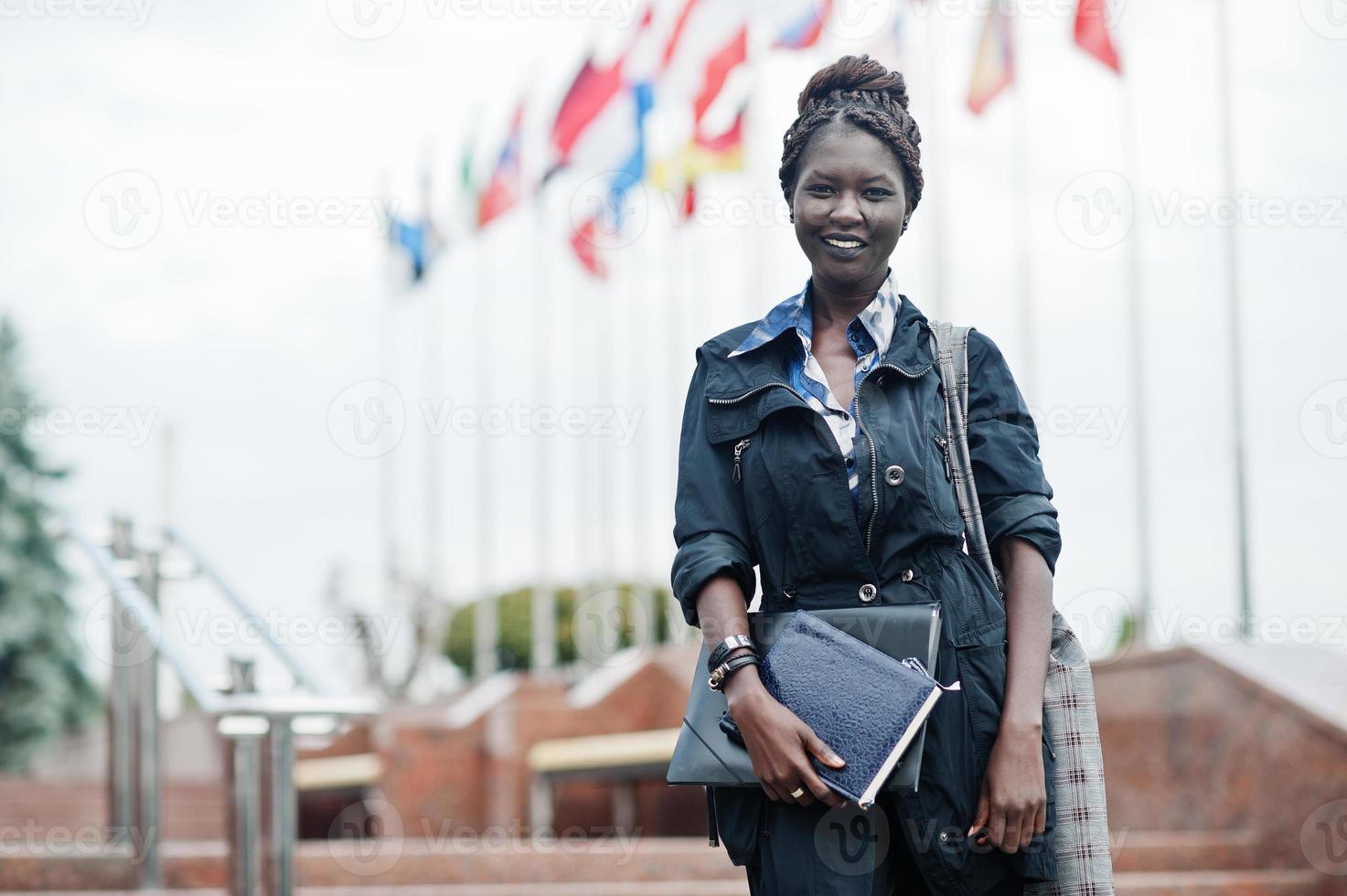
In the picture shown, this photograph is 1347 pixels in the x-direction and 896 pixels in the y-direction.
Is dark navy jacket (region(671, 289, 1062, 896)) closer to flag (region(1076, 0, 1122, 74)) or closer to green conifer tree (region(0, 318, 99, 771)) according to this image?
flag (region(1076, 0, 1122, 74))

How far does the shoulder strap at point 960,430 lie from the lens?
2273mm

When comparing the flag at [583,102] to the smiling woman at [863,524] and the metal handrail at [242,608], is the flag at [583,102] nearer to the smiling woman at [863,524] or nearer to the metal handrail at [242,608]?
the metal handrail at [242,608]

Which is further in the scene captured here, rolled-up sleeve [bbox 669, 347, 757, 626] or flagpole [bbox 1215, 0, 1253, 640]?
flagpole [bbox 1215, 0, 1253, 640]

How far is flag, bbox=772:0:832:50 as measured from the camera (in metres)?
13.0

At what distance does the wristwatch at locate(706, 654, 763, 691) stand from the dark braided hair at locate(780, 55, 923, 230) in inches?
27.8

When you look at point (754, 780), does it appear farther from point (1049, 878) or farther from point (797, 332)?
point (797, 332)

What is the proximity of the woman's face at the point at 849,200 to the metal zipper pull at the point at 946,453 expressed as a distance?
0.91 ft

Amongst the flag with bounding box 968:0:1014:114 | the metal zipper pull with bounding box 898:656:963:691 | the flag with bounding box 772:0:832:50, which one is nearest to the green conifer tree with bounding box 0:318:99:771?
the flag with bounding box 772:0:832:50

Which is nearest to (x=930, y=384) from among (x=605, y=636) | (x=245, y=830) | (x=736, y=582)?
(x=736, y=582)

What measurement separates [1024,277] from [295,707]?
8.53 m

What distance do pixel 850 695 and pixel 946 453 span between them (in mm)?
420

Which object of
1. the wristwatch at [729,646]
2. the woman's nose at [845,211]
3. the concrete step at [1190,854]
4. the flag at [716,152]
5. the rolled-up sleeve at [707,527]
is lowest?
the concrete step at [1190,854]

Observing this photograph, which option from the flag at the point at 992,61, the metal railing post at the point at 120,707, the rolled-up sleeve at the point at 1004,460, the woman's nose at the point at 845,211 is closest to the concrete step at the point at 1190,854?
the metal railing post at the point at 120,707

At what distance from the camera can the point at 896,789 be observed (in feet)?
6.77
